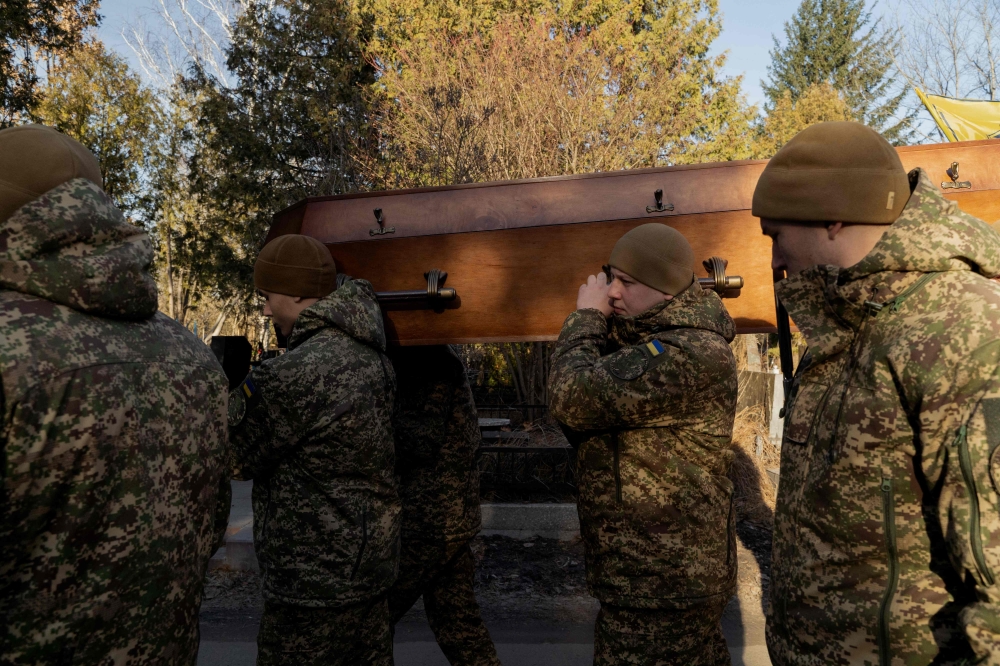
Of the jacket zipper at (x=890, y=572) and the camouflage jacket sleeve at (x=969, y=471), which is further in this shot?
the jacket zipper at (x=890, y=572)

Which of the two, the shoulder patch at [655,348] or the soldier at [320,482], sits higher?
the shoulder patch at [655,348]

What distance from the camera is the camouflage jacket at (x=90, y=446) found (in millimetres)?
1375

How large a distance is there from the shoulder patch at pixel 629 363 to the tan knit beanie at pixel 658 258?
25 centimetres

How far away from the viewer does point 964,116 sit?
595cm

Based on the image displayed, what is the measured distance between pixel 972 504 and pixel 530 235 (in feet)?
6.19

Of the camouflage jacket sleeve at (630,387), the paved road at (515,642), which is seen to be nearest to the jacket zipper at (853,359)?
the camouflage jacket sleeve at (630,387)

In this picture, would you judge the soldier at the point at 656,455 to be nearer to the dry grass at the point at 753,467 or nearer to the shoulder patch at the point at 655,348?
the shoulder patch at the point at 655,348

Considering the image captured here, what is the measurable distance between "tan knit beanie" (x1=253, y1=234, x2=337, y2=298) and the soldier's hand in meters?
0.94

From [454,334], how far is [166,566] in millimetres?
1539

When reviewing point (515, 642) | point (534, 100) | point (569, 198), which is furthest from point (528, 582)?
point (534, 100)

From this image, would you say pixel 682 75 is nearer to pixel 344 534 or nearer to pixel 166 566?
pixel 344 534

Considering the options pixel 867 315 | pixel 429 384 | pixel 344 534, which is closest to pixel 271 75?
pixel 429 384

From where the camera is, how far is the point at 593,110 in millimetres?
9109

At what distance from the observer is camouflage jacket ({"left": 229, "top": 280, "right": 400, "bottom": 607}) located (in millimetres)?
2455
